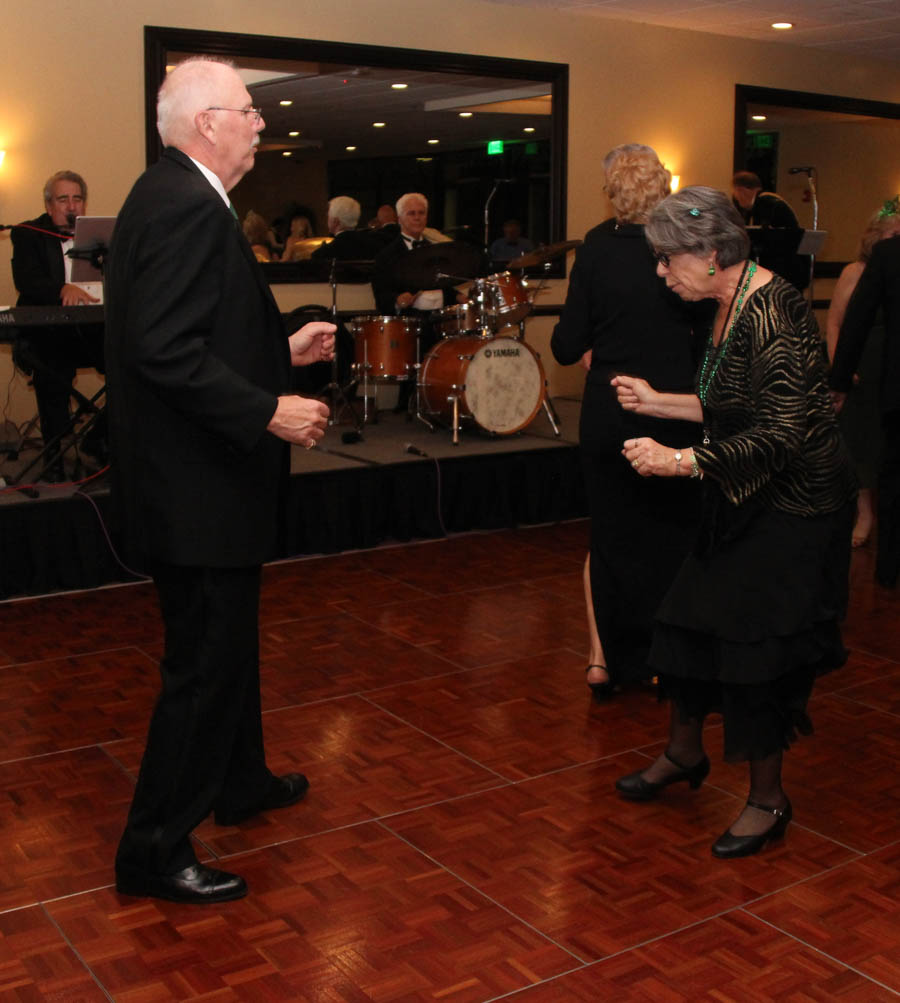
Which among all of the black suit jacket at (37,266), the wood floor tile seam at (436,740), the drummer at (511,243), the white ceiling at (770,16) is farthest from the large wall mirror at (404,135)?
the wood floor tile seam at (436,740)

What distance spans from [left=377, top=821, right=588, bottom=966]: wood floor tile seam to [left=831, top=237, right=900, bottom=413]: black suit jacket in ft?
9.48

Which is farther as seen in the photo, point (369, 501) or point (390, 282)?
point (390, 282)

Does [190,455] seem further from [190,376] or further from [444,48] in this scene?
[444,48]

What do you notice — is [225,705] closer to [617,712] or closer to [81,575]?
[617,712]

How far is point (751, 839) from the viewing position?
278cm

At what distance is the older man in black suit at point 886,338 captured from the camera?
475 centimetres

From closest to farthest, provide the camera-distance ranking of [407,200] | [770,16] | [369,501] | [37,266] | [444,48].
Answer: [369,501]
[37,266]
[407,200]
[444,48]
[770,16]

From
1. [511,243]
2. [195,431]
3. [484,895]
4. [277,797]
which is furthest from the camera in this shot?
[511,243]

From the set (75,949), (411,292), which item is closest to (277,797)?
(75,949)

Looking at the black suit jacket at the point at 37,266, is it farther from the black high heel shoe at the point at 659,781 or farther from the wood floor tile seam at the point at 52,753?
the black high heel shoe at the point at 659,781

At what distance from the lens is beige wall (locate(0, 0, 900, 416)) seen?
6879 mm

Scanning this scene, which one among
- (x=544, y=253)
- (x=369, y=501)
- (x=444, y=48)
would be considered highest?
(x=444, y=48)

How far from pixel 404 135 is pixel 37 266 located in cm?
374

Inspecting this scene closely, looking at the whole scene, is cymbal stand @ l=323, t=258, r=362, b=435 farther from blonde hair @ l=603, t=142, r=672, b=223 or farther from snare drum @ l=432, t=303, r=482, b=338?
blonde hair @ l=603, t=142, r=672, b=223
